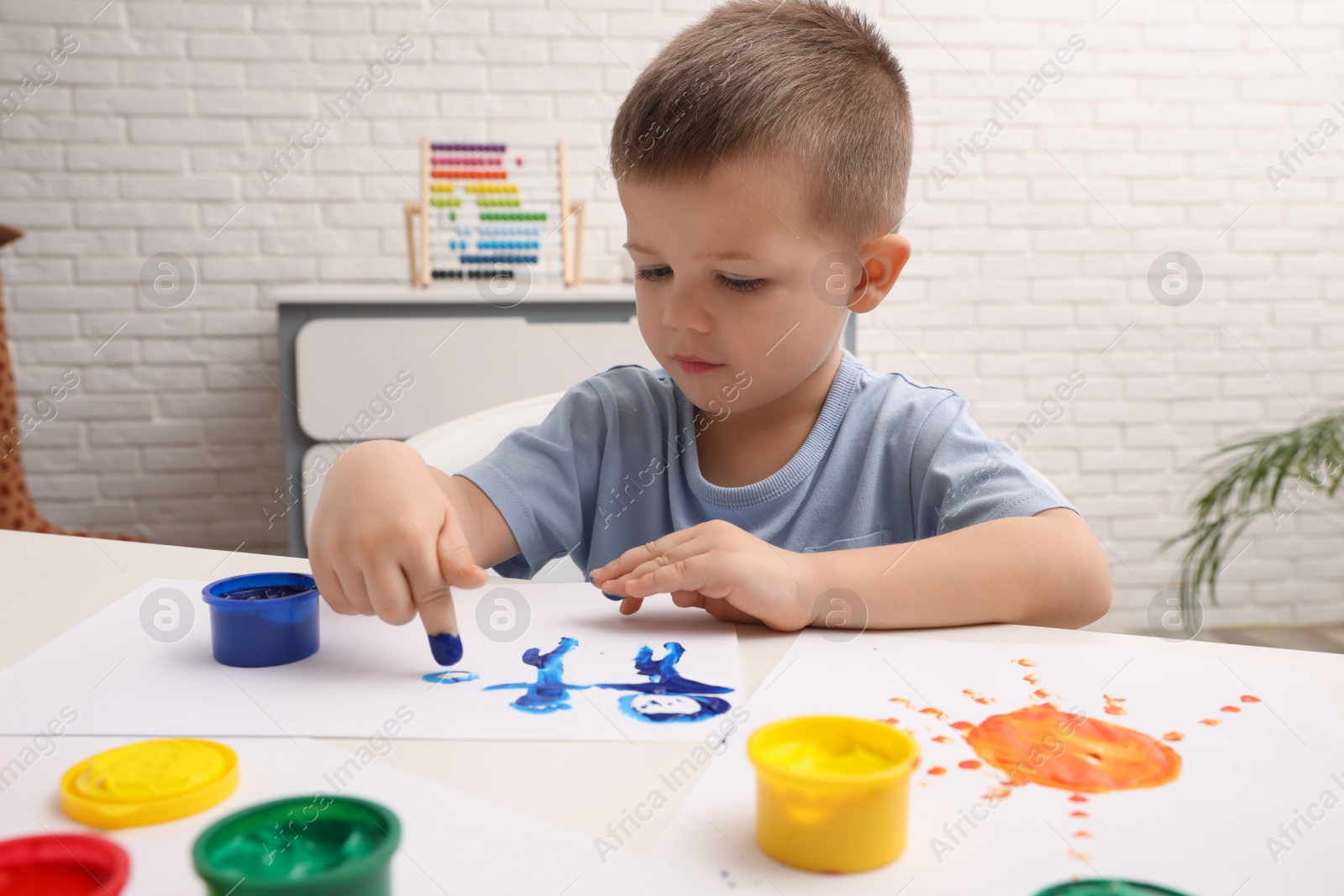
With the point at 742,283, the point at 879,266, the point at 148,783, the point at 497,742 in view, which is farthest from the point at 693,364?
the point at 148,783

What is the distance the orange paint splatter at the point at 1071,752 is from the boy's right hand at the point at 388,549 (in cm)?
31

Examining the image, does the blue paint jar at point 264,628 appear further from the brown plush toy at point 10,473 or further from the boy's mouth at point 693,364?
the brown plush toy at point 10,473

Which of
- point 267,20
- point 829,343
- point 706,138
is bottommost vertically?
point 829,343

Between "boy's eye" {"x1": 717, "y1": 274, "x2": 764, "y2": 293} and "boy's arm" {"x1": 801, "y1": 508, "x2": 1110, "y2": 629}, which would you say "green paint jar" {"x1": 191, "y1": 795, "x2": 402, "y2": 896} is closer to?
"boy's arm" {"x1": 801, "y1": 508, "x2": 1110, "y2": 629}

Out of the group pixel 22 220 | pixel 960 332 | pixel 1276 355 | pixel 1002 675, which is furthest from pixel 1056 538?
pixel 22 220

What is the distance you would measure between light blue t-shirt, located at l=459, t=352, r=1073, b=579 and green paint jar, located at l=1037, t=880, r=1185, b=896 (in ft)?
1.66

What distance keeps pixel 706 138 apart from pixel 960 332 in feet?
6.41

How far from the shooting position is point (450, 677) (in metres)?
0.59

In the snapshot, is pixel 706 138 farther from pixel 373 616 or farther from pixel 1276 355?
pixel 1276 355

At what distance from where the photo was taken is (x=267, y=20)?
2.36 meters

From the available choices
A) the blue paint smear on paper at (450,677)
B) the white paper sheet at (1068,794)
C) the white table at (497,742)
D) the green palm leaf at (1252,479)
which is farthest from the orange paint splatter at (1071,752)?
the green palm leaf at (1252,479)

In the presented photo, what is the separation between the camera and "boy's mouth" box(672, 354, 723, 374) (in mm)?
863

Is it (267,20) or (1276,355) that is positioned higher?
(267,20)

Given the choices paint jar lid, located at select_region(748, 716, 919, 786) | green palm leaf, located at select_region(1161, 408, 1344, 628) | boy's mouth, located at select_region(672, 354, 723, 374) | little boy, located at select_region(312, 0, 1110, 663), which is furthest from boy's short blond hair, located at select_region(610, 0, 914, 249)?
green palm leaf, located at select_region(1161, 408, 1344, 628)
